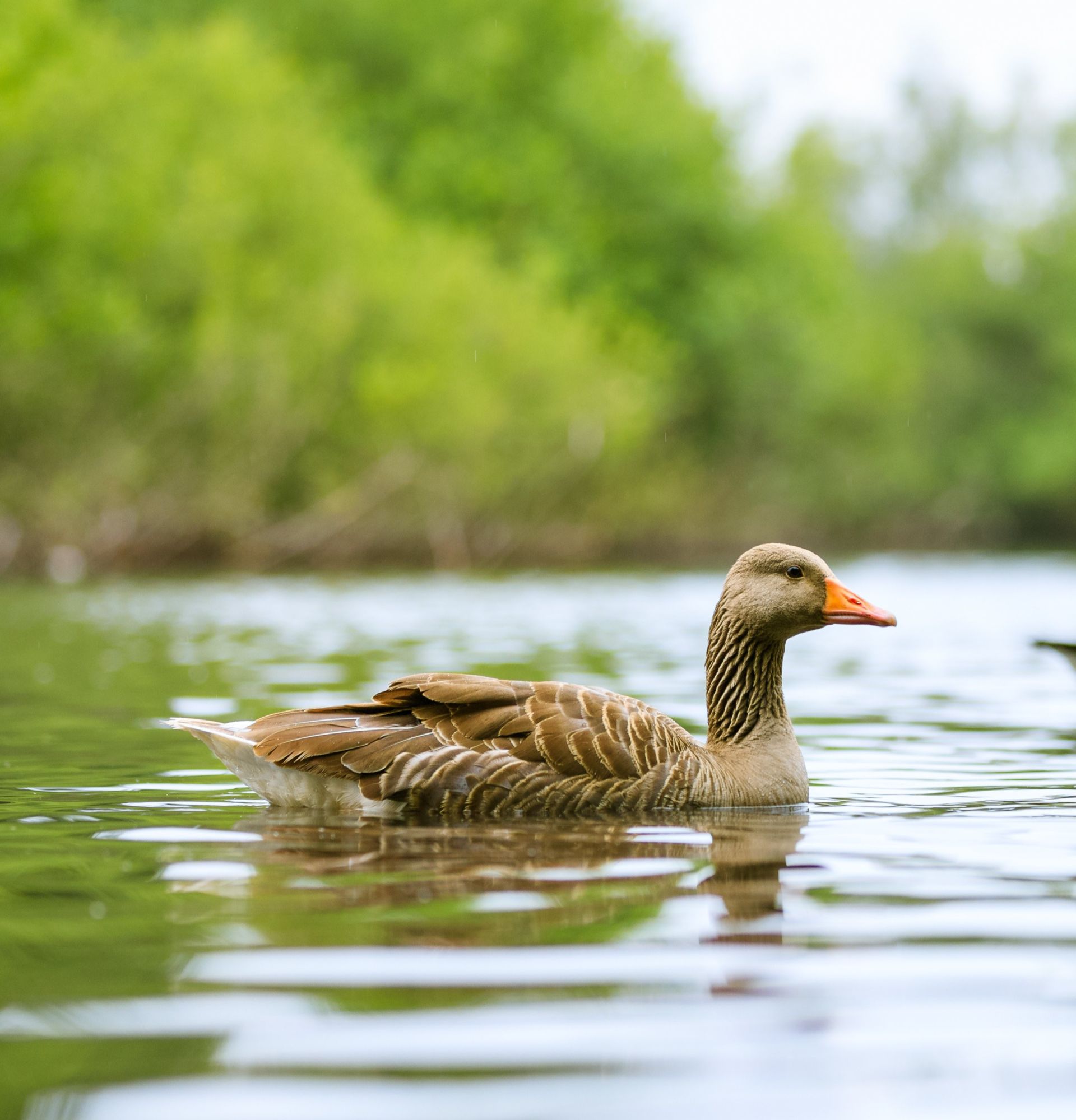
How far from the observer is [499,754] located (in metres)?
7.61

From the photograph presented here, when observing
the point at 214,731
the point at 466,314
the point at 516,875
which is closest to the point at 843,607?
the point at 516,875

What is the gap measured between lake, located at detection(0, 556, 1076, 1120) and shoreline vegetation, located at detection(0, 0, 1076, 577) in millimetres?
30780

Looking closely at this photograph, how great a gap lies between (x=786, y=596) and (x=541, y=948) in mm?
3588

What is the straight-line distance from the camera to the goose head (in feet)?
27.1

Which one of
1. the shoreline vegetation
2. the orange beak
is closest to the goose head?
the orange beak

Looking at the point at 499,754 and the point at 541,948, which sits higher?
the point at 499,754

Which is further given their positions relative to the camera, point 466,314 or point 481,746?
point 466,314

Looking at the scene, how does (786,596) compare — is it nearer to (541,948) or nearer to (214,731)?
(214,731)

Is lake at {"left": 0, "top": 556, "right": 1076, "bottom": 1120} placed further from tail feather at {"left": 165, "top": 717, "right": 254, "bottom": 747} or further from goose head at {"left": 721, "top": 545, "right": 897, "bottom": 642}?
goose head at {"left": 721, "top": 545, "right": 897, "bottom": 642}

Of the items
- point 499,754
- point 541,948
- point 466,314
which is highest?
point 466,314

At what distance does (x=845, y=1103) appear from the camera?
377 cm

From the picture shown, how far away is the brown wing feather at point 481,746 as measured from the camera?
7582mm

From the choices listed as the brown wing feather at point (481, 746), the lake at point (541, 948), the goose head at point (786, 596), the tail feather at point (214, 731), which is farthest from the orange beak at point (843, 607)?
the tail feather at point (214, 731)

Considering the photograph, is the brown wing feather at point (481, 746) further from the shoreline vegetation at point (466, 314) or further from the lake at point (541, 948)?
the shoreline vegetation at point (466, 314)
